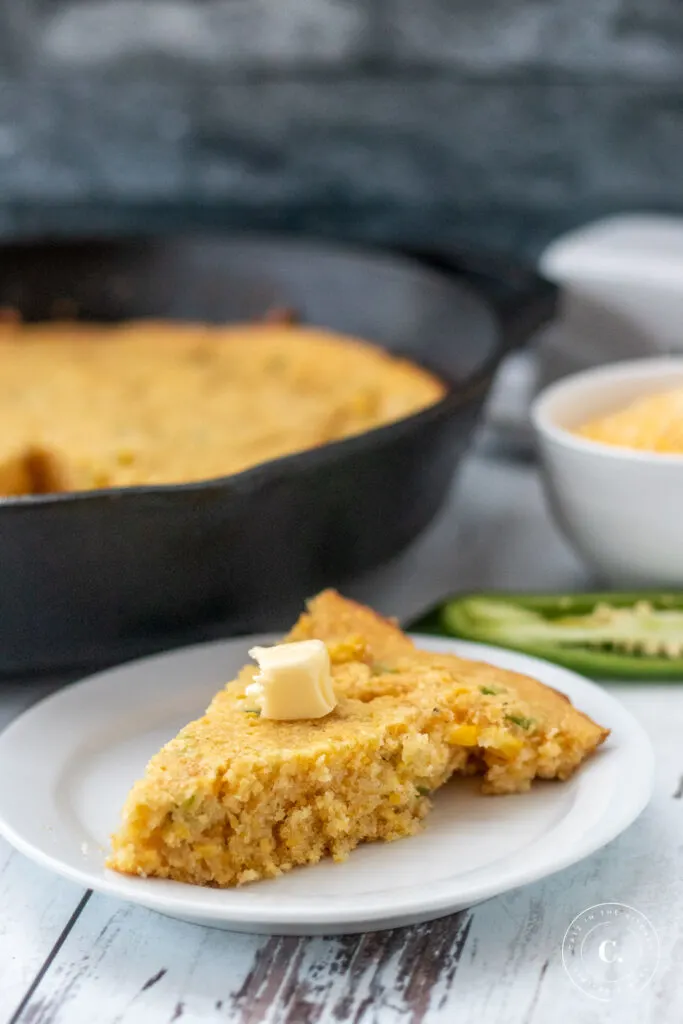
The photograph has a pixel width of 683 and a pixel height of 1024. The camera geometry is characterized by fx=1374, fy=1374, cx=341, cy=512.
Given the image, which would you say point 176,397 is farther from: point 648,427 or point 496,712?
point 496,712

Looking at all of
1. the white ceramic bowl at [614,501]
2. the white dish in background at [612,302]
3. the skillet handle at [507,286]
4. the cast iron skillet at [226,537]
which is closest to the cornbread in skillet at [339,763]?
the cast iron skillet at [226,537]

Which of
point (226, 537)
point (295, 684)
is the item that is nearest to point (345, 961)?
point (295, 684)

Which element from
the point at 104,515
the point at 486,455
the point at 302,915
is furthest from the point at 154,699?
the point at 486,455

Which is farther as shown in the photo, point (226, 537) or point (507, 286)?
point (507, 286)

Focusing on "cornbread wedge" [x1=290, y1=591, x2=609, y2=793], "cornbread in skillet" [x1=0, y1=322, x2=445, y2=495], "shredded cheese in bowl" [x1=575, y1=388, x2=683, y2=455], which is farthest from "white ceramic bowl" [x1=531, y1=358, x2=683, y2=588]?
"cornbread wedge" [x1=290, y1=591, x2=609, y2=793]

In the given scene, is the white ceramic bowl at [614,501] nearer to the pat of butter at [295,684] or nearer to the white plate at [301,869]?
the white plate at [301,869]

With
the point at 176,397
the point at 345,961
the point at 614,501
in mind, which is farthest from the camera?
the point at 176,397
